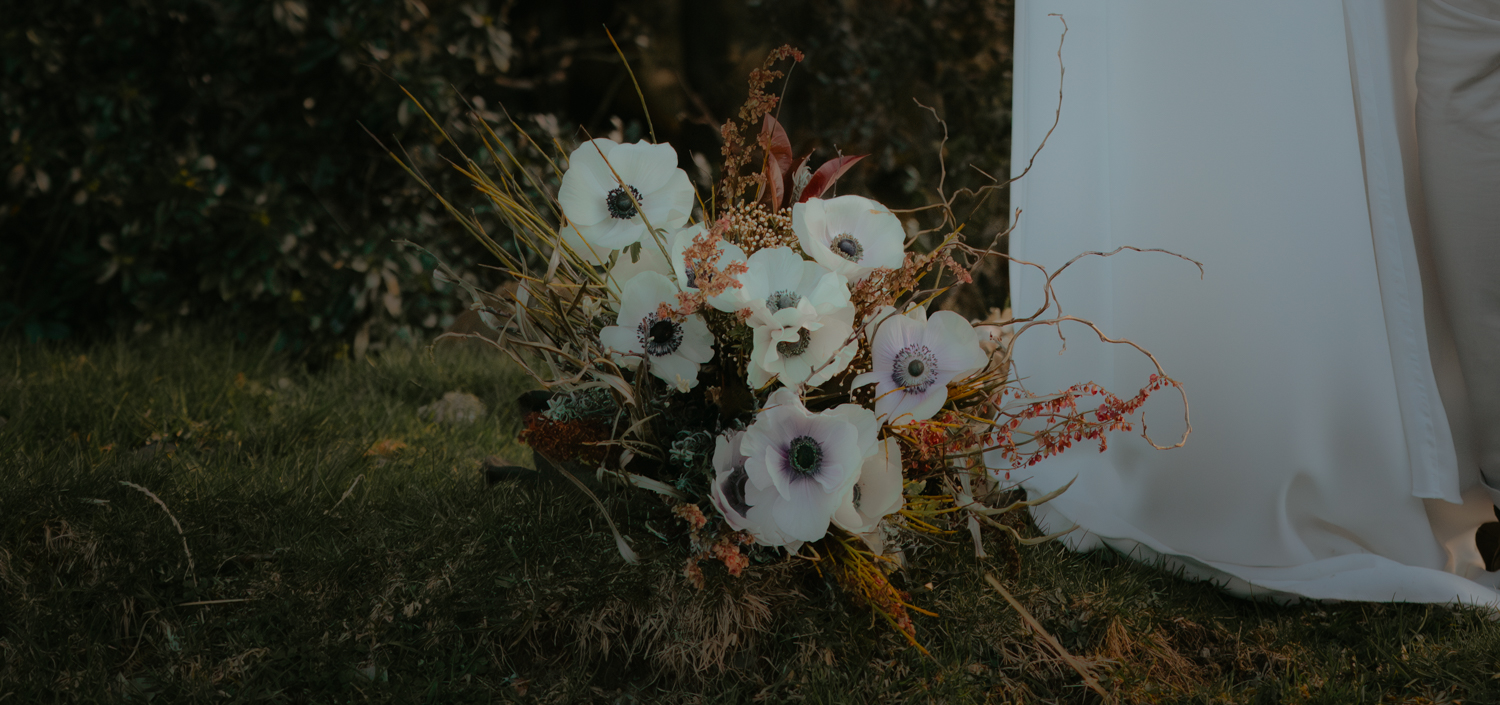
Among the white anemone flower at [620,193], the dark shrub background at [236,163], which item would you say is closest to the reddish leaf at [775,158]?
the white anemone flower at [620,193]

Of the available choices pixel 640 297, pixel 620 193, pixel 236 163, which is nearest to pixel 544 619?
pixel 640 297

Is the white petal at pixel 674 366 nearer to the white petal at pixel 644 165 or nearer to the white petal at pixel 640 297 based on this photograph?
the white petal at pixel 640 297

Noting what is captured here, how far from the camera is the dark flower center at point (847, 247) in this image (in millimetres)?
1096

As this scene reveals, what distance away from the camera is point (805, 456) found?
1017mm

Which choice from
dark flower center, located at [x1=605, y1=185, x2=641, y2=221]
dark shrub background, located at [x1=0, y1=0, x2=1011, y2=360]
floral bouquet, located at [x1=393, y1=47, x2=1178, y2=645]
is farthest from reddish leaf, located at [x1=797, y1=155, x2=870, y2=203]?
dark shrub background, located at [x1=0, y1=0, x2=1011, y2=360]

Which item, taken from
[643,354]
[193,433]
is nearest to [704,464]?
[643,354]

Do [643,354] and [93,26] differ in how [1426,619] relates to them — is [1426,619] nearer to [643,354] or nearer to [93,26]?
[643,354]

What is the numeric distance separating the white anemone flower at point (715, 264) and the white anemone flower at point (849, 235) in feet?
0.26

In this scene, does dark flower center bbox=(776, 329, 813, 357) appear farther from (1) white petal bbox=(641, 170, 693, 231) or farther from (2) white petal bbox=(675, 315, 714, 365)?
(1) white petal bbox=(641, 170, 693, 231)

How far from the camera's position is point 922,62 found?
3.23 metres

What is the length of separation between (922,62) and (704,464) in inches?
96.5

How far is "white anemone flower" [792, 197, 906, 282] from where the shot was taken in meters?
1.07

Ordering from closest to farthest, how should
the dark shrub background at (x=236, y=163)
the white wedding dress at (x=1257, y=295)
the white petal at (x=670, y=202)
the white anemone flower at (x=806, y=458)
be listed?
the white anemone flower at (x=806, y=458), the white petal at (x=670, y=202), the white wedding dress at (x=1257, y=295), the dark shrub background at (x=236, y=163)

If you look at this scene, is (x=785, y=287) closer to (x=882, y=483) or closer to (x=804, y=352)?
(x=804, y=352)
